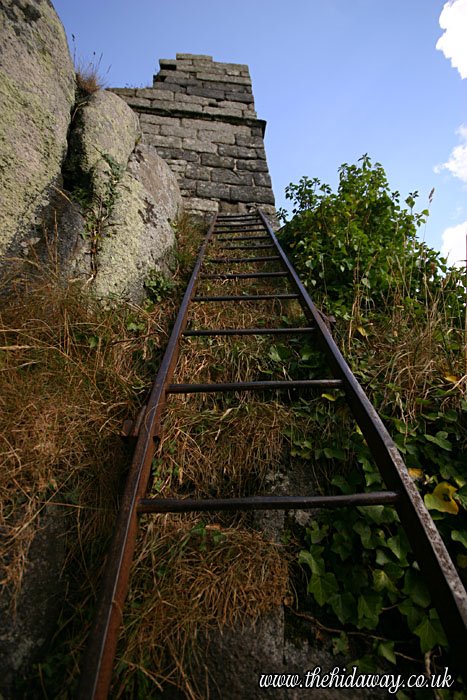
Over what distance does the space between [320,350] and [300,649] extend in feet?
4.16

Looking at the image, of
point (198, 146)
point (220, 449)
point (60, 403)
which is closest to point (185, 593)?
point (220, 449)

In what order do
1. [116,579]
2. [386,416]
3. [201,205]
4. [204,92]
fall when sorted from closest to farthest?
[116,579] < [386,416] < [201,205] < [204,92]

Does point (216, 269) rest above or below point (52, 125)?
below

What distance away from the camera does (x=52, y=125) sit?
6.98ft

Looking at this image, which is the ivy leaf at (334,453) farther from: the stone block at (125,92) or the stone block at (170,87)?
the stone block at (170,87)

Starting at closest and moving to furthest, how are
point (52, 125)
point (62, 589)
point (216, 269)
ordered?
point (62, 589) < point (52, 125) < point (216, 269)

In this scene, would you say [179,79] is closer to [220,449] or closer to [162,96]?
[162,96]

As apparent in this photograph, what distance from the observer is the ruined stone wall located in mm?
4609

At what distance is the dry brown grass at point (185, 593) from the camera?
930mm

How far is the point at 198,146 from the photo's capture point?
496 cm

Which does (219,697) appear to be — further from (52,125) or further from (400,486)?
(52,125)

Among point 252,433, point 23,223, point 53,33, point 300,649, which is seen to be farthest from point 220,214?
point 300,649

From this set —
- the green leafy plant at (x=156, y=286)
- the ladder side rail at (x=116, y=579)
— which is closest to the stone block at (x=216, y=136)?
the green leafy plant at (x=156, y=286)

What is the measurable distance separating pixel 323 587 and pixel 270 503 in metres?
0.43
